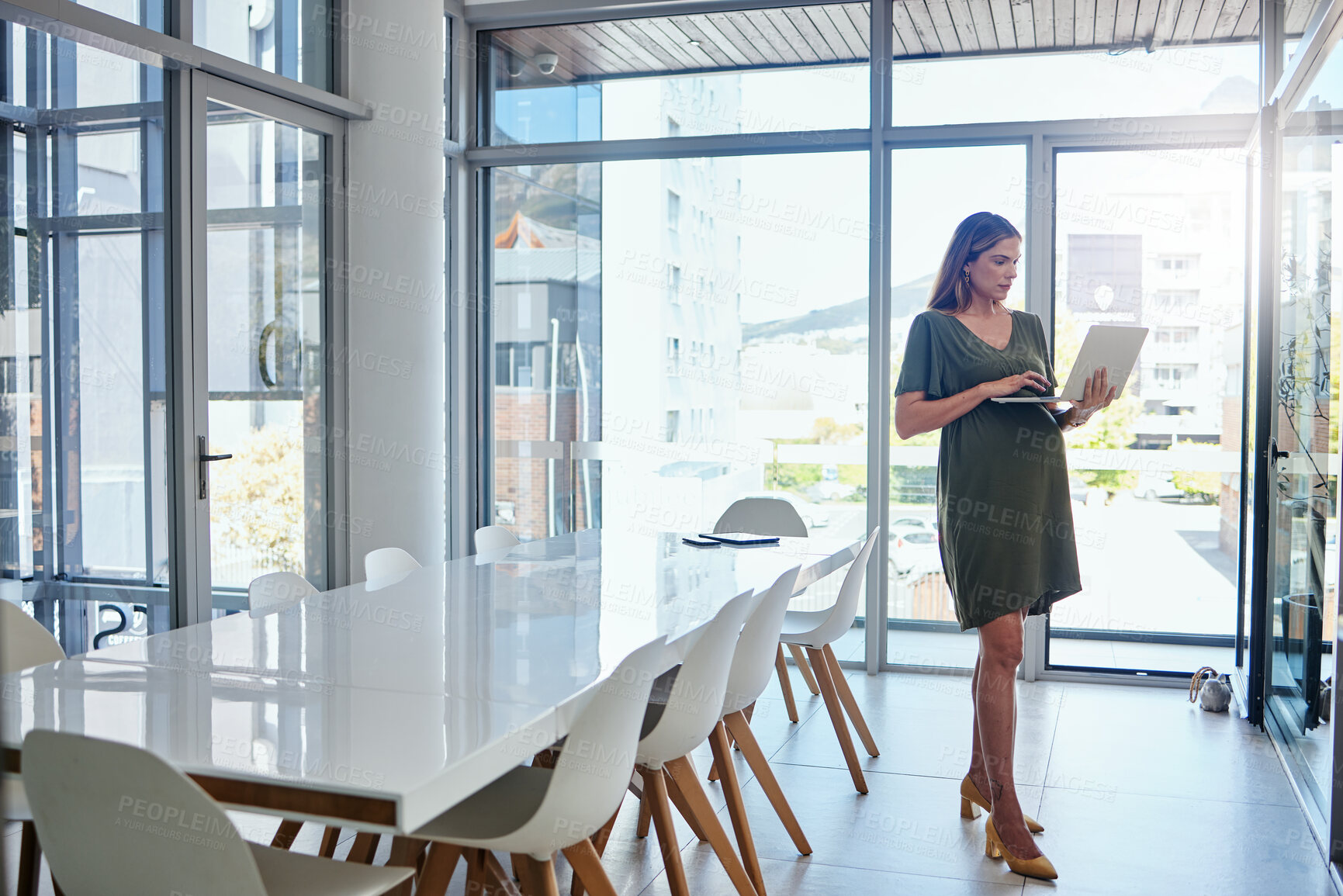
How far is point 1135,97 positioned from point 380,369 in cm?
370

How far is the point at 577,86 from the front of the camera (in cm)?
595

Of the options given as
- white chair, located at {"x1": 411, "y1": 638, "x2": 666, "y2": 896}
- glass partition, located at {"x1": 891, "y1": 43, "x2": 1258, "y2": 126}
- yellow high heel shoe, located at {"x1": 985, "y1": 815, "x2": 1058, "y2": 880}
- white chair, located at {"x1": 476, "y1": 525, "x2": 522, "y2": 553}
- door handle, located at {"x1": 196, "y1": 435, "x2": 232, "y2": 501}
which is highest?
glass partition, located at {"x1": 891, "y1": 43, "x2": 1258, "y2": 126}

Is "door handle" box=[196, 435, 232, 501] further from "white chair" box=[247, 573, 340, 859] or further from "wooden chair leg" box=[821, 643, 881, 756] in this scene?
"wooden chair leg" box=[821, 643, 881, 756]

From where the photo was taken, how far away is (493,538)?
4.49 meters

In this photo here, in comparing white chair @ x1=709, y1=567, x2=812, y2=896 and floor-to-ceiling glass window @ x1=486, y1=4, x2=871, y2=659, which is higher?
floor-to-ceiling glass window @ x1=486, y1=4, x2=871, y2=659

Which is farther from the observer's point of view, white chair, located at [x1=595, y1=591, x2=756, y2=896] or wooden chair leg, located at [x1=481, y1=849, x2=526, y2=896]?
white chair, located at [x1=595, y1=591, x2=756, y2=896]

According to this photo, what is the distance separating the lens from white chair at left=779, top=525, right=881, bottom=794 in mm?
3839

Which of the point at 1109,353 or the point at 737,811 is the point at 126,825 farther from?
the point at 1109,353

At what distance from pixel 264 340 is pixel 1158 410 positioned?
4.00m

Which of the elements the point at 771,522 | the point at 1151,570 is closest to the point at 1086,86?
the point at 1151,570

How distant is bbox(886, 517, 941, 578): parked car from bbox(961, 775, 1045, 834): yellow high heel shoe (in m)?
2.12

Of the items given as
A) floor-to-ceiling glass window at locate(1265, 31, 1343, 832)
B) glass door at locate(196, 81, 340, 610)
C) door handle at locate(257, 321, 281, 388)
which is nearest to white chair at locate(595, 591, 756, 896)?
floor-to-ceiling glass window at locate(1265, 31, 1343, 832)

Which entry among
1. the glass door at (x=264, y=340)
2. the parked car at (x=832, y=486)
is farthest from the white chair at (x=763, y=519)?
the glass door at (x=264, y=340)

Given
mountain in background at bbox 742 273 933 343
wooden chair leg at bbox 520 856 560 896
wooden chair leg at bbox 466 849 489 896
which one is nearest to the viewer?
wooden chair leg at bbox 520 856 560 896
